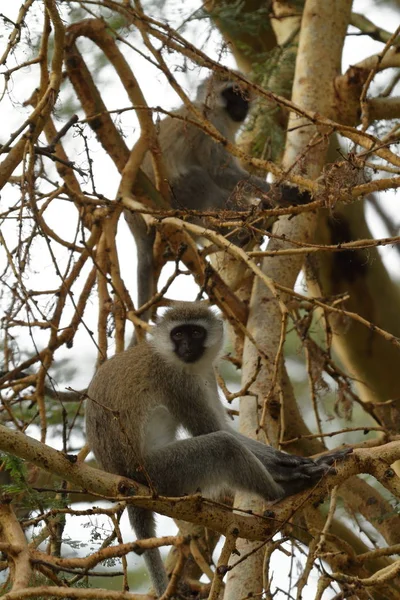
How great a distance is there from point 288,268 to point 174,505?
3.69 metres

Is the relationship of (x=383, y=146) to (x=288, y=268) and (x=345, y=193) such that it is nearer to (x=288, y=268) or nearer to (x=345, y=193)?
(x=345, y=193)

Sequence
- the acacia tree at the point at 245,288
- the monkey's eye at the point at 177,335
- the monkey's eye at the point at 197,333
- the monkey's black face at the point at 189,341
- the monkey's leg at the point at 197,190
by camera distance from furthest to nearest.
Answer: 1. the monkey's leg at the point at 197,190
2. the monkey's eye at the point at 197,333
3. the monkey's eye at the point at 177,335
4. the monkey's black face at the point at 189,341
5. the acacia tree at the point at 245,288

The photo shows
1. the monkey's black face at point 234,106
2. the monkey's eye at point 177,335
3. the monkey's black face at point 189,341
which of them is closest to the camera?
the monkey's black face at point 189,341

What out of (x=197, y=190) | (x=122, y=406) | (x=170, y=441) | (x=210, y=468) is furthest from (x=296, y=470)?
(x=197, y=190)

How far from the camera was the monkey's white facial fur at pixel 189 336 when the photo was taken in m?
5.68

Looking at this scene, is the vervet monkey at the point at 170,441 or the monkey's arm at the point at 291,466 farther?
the vervet monkey at the point at 170,441

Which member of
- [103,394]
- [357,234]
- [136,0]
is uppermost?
[136,0]

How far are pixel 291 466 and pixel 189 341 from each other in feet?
3.83

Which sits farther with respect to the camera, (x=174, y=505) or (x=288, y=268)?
(x=288, y=268)

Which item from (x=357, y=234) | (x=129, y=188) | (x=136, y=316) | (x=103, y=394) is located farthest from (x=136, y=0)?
(x=357, y=234)

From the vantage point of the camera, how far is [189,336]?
590 cm

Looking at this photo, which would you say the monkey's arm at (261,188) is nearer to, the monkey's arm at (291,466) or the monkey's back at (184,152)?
the monkey's back at (184,152)

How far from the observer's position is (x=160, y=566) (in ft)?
16.3

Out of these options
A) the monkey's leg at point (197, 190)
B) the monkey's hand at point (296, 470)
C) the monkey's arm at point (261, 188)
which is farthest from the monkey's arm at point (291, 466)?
the monkey's leg at point (197, 190)
